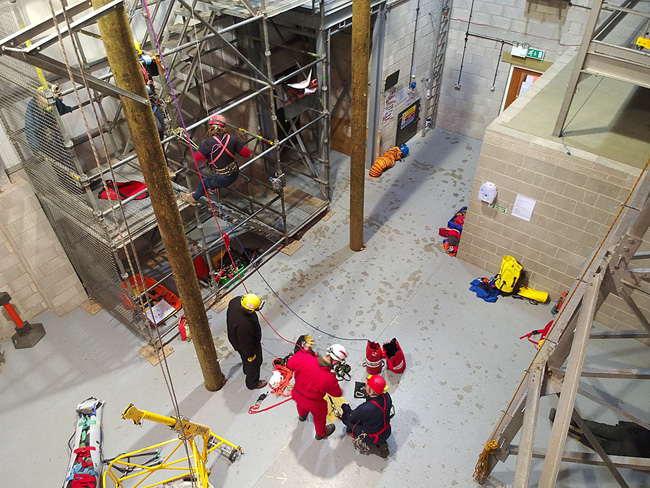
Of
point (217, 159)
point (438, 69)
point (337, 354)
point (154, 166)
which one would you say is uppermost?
point (154, 166)

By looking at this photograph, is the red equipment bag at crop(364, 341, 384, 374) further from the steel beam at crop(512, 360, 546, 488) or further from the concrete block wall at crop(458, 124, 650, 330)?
the concrete block wall at crop(458, 124, 650, 330)

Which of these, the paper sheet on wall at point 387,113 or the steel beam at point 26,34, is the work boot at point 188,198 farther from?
the paper sheet on wall at point 387,113

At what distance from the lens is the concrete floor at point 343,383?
227 inches

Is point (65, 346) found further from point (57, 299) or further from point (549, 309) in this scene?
point (549, 309)

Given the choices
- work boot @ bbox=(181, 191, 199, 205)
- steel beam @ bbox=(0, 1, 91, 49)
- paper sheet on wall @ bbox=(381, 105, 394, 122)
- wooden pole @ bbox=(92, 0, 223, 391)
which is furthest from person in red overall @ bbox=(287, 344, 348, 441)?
paper sheet on wall @ bbox=(381, 105, 394, 122)

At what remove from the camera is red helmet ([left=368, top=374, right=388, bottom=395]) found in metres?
5.29

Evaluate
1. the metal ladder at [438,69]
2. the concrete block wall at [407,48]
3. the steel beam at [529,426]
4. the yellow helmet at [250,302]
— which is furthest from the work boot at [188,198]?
the metal ladder at [438,69]

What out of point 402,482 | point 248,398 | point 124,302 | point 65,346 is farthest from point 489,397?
point 65,346

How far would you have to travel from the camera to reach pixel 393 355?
6559 millimetres

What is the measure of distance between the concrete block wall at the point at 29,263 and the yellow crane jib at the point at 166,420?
3213 millimetres

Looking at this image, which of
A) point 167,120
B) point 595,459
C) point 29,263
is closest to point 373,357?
point 595,459

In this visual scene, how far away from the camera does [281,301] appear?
768 cm

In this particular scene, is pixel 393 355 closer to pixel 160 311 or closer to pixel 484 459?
pixel 484 459

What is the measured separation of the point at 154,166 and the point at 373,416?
3.37 metres
